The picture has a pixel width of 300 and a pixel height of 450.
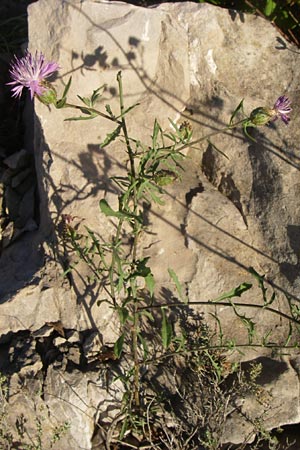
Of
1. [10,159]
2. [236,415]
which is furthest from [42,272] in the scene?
[236,415]

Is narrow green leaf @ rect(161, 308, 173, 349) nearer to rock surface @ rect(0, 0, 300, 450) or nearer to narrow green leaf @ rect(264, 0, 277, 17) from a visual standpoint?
rock surface @ rect(0, 0, 300, 450)

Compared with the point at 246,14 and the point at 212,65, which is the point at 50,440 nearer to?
the point at 212,65

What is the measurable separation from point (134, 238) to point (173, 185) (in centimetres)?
61

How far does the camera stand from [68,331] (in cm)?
287

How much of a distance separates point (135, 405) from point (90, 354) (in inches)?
11.8

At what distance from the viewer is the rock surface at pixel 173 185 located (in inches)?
111

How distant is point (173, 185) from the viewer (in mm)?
3043

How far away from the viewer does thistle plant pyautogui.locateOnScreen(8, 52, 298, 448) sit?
2223 mm

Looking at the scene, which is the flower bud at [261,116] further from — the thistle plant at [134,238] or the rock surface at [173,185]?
the rock surface at [173,185]

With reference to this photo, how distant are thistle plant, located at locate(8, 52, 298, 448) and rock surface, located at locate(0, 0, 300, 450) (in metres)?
0.11

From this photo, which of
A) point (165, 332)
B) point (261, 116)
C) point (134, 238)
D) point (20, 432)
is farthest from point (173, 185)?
point (20, 432)

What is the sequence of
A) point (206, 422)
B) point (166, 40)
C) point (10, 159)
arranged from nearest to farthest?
1. point (206, 422)
2. point (166, 40)
3. point (10, 159)

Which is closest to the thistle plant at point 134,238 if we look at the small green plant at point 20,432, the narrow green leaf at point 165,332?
the narrow green leaf at point 165,332

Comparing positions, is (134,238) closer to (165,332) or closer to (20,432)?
(165,332)
